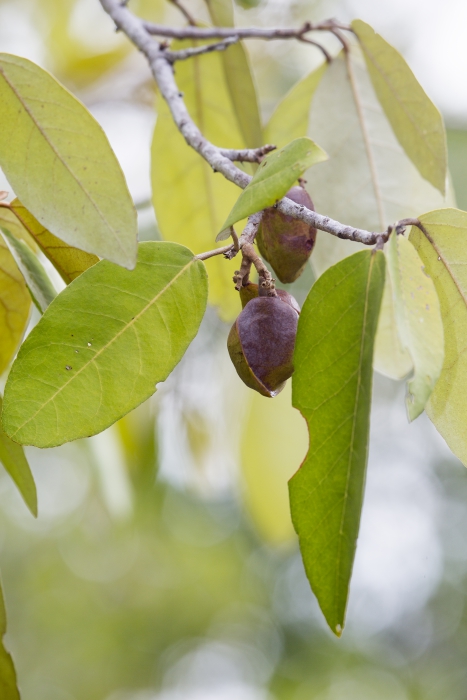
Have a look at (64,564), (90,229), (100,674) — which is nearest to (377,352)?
(90,229)

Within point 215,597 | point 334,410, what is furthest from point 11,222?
point 215,597

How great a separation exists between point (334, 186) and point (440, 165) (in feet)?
0.69

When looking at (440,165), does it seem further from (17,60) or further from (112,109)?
(112,109)

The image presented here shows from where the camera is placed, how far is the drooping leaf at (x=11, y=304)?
27.8 inches

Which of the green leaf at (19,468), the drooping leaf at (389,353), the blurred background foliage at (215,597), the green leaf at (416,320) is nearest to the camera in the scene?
Answer: the green leaf at (416,320)

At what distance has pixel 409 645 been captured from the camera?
22.7 feet

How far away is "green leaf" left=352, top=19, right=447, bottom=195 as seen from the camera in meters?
0.71

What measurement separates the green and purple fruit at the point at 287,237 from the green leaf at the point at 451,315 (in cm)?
10

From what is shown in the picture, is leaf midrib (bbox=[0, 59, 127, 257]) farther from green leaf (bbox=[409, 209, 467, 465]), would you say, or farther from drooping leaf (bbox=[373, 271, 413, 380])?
drooping leaf (bbox=[373, 271, 413, 380])

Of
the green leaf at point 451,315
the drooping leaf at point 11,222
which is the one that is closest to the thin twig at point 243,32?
the drooping leaf at point 11,222

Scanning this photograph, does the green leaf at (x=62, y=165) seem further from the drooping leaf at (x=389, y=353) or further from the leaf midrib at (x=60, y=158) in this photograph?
the drooping leaf at (x=389, y=353)

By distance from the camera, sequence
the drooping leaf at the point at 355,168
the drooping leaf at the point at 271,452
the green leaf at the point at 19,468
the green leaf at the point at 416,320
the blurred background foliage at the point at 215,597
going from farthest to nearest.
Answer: the blurred background foliage at the point at 215,597 < the drooping leaf at the point at 271,452 < the drooping leaf at the point at 355,168 < the green leaf at the point at 19,468 < the green leaf at the point at 416,320

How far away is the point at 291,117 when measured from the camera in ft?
3.19

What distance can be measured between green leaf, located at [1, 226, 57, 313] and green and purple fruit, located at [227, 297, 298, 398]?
20 cm
